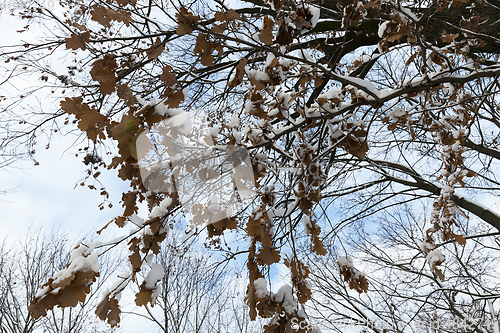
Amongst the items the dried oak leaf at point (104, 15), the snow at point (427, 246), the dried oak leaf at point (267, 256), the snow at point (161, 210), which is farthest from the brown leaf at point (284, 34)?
the snow at point (427, 246)

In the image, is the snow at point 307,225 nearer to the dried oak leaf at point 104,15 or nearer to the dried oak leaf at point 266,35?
the dried oak leaf at point 266,35

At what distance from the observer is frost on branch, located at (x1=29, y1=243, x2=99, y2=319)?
47.4 inches

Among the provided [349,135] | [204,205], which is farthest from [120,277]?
[349,135]

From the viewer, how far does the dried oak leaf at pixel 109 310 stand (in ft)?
4.58

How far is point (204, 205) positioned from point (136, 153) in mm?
652

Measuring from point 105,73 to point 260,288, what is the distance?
1.43 metres

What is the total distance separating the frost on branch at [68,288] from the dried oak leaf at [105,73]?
86 cm

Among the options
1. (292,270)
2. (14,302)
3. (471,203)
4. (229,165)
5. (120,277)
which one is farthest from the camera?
(14,302)

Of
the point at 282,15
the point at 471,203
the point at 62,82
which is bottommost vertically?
the point at 282,15

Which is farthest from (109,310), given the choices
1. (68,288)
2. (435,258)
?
(435,258)

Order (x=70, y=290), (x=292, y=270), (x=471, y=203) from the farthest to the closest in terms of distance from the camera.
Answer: (x=471, y=203) < (x=292, y=270) < (x=70, y=290)

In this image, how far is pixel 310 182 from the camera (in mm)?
1981

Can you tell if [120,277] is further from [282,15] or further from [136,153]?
[282,15]

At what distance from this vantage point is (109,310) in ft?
4.67
